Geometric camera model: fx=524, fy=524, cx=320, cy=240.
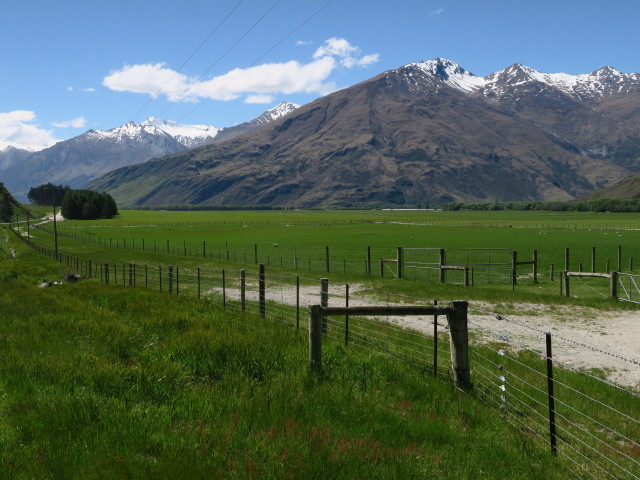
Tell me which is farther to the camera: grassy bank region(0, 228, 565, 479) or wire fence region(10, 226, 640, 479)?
wire fence region(10, 226, 640, 479)

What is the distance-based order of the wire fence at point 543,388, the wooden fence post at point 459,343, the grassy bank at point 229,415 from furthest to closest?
the wooden fence post at point 459,343 → the wire fence at point 543,388 → the grassy bank at point 229,415

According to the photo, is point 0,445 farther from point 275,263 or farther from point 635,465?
point 275,263

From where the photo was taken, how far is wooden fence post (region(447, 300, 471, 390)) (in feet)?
28.0

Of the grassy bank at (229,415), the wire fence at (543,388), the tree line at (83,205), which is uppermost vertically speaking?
the tree line at (83,205)

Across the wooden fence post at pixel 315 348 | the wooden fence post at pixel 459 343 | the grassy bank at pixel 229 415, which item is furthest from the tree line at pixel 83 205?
the wooden fence post at pixel 459 343

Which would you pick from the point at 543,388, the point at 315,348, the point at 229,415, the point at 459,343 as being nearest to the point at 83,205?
the point at 315,348

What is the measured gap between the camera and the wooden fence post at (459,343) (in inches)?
336

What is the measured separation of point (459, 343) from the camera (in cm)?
856

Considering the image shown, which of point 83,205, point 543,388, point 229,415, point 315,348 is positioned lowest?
point 543,388

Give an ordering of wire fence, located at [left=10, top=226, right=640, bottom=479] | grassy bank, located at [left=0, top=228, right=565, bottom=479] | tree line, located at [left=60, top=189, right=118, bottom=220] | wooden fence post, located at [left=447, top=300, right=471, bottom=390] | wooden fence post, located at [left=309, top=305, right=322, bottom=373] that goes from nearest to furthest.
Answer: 1. grassy bank, located at [left=0, top=228, right=565, bottom=479]
2. wire fence, located at [left=10, top=226, right=640, bottom=479]
3. wooden fence post, located at [left=309, top=305, right=322, bottom=373]
4. wooden fence post, located at [left=447, top=300, right=471, bottom=390]
5. tree line, located at [left=60, top=189, right=118, bottom=220]

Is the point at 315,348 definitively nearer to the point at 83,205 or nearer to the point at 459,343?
the point at 459,343

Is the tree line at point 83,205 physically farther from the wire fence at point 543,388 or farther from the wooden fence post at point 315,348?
the wooden fence post at point 315,348

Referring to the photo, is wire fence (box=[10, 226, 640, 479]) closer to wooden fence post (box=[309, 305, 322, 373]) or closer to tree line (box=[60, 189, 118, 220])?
wooden fence post (box=[309, 305, 322, 373])

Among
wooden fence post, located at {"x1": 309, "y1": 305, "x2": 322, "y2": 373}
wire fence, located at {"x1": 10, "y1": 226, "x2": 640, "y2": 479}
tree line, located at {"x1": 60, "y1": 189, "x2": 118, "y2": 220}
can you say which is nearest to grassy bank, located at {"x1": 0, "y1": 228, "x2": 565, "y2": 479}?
wooden fence post, located at {"x1": 309, "y1": 305, "x2": 322, "y2": 373}
